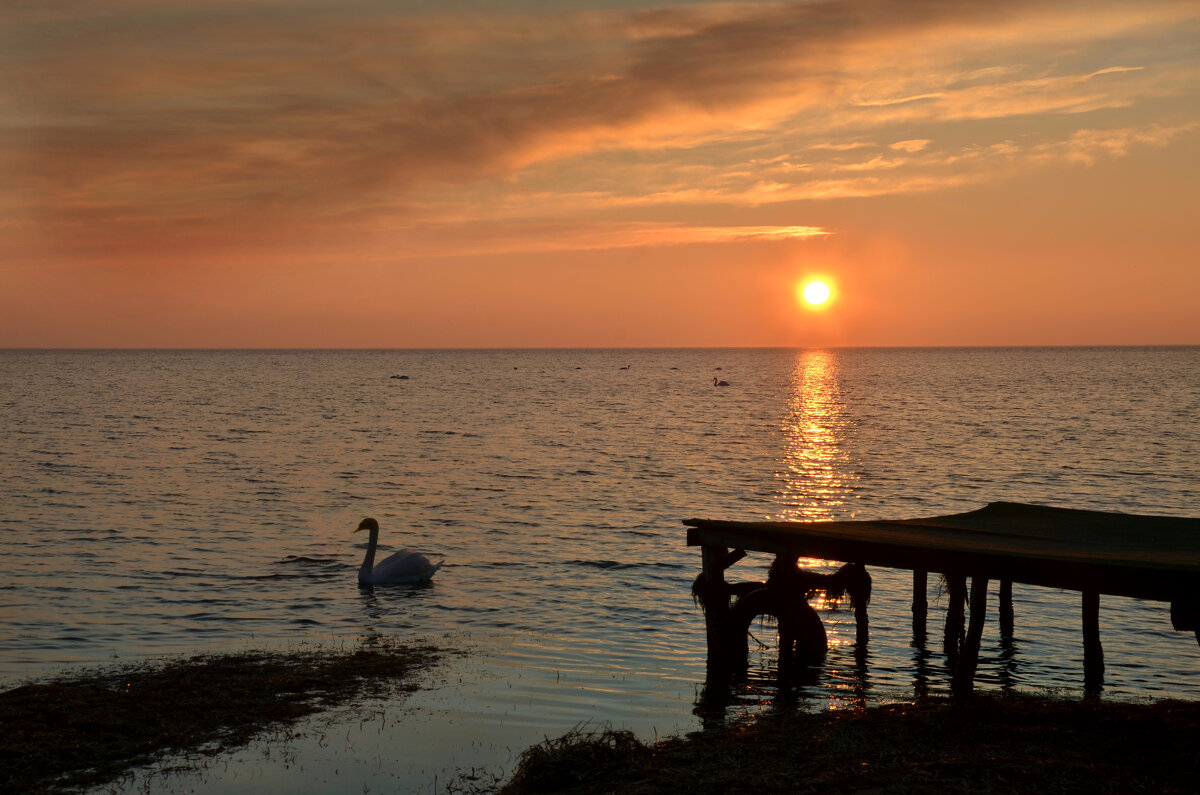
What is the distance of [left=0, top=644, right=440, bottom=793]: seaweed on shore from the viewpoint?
9953 millimetres

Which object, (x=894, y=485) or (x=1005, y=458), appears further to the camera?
(x=1005, y=458)

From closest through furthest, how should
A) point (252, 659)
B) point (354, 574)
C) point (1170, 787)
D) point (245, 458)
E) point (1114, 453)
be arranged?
point (1170, 787) → point (252, 659) → point (354, 574) → point (245, 458) → point (1114, 453)

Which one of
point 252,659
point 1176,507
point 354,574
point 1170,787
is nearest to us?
point 1170,787

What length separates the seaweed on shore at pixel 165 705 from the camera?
9953 millimetres

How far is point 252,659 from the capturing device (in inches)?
567

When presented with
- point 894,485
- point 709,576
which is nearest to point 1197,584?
point 709,576

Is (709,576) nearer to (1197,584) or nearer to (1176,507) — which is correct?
(1197,584)

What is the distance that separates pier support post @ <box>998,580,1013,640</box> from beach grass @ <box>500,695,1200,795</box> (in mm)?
5274

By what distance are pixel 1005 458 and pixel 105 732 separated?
4459cm

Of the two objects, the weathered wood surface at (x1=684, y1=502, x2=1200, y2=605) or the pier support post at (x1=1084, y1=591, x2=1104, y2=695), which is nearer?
the weathered wood surface at (x1=684, y1=502, x2=1200, y2=605)

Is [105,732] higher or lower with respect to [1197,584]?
lower

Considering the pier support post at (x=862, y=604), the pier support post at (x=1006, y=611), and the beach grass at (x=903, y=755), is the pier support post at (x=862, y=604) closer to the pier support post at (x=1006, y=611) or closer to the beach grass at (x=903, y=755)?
the pier support post at (x=1006, y=611)

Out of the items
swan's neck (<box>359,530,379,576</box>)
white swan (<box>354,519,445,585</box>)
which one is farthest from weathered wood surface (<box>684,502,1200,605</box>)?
swan's neck (<box>359,530,379,576</box>)

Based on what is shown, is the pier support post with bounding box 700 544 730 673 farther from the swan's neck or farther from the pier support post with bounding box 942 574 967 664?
the swan's neck
